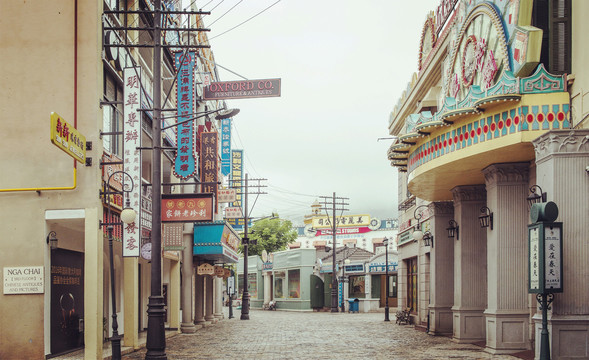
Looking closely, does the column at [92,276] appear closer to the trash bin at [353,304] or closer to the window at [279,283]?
the trash bin at [353,304]

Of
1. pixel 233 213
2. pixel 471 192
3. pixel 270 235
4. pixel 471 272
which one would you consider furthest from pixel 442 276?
pixel 270 235

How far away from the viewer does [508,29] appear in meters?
16.7

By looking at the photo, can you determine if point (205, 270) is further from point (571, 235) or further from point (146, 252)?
point (571, 235)

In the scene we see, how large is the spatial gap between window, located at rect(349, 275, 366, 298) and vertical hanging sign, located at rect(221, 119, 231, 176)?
16.0m

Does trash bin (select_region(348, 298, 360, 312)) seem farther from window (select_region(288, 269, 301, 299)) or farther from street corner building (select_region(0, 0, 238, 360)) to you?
street corner building (select_region(0, 0, 238, 360))

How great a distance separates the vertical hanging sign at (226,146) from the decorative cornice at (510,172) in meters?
26.8

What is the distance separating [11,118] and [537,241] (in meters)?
12.3

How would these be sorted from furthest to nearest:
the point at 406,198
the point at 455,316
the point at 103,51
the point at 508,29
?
the point at 406,198 → the point at 455,316 → the point at 103,51 → the point at 508,29

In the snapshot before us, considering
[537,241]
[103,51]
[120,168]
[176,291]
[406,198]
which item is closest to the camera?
[537,241]

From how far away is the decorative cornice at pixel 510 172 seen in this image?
726 inches

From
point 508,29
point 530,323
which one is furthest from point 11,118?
point 530,323

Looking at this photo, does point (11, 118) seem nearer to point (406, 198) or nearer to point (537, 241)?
point (537, 241)

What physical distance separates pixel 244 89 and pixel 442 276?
32.0 feet

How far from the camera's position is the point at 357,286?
2189 inches
